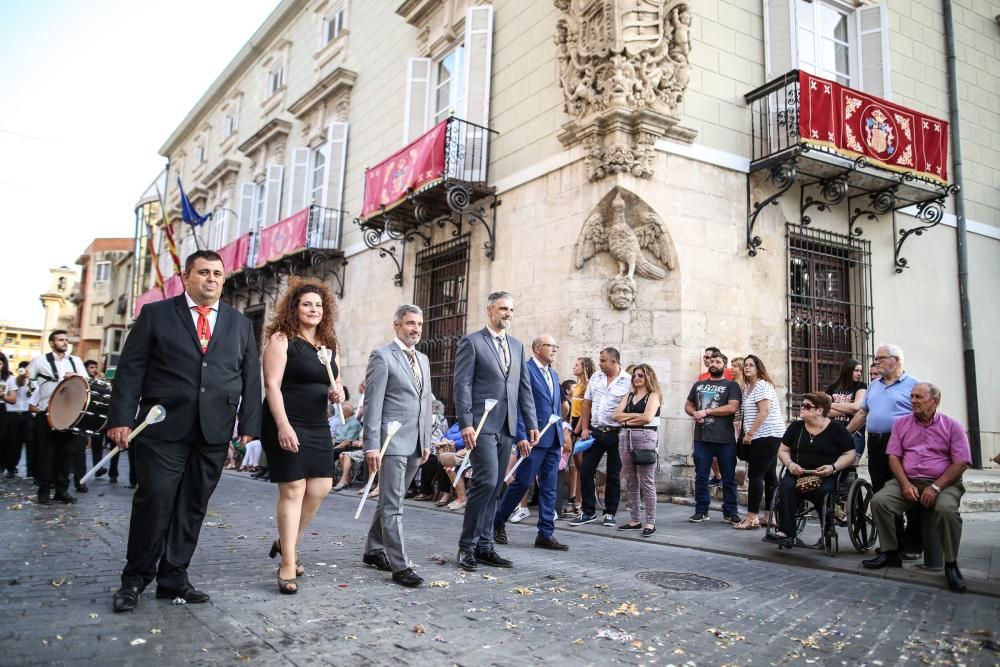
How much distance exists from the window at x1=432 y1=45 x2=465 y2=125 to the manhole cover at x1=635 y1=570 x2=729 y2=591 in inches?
408

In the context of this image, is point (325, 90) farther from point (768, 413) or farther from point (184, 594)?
point (184, 594)

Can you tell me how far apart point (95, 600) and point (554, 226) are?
8.20 meters

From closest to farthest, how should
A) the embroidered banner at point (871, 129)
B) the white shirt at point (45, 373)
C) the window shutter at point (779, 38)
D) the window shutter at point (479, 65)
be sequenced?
the white shirt at point (45, 373), the embroidered banner at point (871, 129), the window shutter at point (779, 38), the window shutter at point (479, 65)

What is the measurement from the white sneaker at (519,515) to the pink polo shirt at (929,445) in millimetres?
3774

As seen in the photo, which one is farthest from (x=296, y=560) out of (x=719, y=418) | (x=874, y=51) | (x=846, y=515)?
(x=874, y=51)

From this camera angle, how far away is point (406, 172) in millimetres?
12844

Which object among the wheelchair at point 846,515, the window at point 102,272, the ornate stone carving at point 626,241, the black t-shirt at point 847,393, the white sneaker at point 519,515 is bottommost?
the white sneaker at point 519,515

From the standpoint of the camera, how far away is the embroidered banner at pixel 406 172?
11992 mm

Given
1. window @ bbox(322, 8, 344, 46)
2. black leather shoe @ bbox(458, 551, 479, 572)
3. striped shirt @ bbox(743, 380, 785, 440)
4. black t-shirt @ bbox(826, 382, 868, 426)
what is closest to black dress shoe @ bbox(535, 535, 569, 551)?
black leather shoe @ bbox(458, 551, 479, 572)

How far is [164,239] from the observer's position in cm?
3266

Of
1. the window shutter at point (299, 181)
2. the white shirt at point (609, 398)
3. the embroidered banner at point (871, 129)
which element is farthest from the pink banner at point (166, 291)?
the embroidered banner at point (871, 129)

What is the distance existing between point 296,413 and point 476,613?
1.55m

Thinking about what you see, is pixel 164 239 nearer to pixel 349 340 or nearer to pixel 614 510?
pixel 349 340

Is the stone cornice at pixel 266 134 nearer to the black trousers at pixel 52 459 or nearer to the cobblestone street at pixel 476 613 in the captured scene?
the black trousers at pixel 52 459
